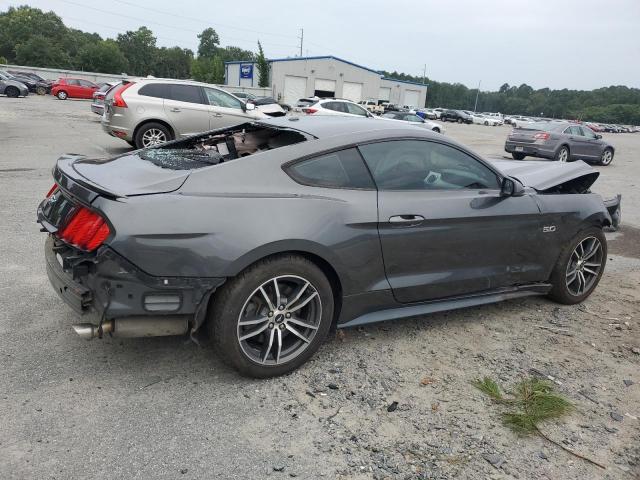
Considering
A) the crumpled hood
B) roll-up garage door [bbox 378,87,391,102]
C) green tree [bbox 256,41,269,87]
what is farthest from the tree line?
the crumpled hood

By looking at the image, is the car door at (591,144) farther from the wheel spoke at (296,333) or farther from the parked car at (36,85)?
the parked car at (36,85)

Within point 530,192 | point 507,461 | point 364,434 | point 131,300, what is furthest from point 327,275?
point 530,192

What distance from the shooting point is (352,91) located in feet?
205

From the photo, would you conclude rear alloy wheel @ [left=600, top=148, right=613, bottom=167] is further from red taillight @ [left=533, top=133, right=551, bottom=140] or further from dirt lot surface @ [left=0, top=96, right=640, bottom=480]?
dirt lot surface @ [left=0, top=96, right=640, bottom=480]

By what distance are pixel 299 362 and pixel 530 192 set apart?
7.77 ft

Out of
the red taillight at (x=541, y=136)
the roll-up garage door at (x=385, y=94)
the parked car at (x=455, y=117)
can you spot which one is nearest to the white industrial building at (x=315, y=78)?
the roll-up garage door at (x=385, y=94)

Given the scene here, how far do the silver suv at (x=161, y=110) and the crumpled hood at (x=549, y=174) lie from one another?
272 inches

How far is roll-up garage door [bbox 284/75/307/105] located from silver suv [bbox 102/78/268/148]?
154ft

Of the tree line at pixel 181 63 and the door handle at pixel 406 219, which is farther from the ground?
the tree line at pixel 181 63

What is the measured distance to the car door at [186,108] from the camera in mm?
11078

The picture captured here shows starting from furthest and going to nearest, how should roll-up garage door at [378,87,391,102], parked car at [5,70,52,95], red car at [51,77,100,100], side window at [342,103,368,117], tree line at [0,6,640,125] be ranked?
tree line at [0,6,640,125] → roll-up garage door at [378,87,391,102] → parked car at [5,70,52,95] → red car at [51,77,100,100] → side window at [342,103,368,117]

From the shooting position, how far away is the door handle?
3.35 meters

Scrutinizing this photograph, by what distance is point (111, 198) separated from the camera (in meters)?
2.71

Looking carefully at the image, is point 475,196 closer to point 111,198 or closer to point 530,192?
point 530,192
